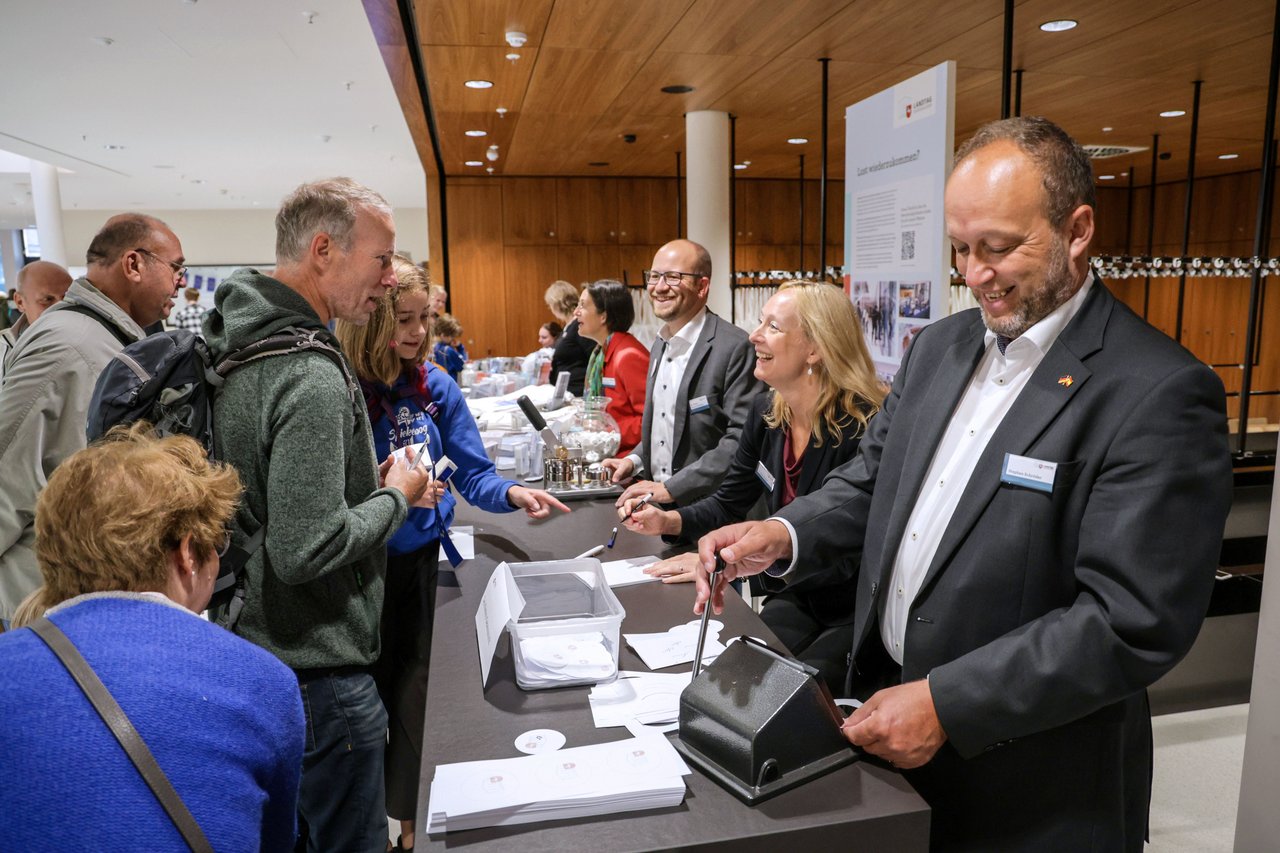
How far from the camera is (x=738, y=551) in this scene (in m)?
1.55

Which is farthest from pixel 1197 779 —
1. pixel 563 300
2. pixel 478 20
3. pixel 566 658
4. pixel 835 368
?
pixel 563 300

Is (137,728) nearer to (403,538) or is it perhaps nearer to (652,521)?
(403,538)

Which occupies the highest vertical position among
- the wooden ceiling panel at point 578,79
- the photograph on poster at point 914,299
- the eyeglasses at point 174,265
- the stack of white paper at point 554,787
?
the wooden ceiling panel at point 578,79

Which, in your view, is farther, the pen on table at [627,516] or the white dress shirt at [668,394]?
the white dress shirt at [668,394]

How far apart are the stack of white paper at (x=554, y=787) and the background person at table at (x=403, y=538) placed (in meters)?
1.00

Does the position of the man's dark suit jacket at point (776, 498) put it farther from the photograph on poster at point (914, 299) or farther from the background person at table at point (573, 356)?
the background person at table at point (573, 356)

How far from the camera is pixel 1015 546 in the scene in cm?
126

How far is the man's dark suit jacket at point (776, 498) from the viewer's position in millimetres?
2203

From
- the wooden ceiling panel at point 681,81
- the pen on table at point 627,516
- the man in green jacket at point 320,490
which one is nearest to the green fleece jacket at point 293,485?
A: the man in green jacket at point 320,490

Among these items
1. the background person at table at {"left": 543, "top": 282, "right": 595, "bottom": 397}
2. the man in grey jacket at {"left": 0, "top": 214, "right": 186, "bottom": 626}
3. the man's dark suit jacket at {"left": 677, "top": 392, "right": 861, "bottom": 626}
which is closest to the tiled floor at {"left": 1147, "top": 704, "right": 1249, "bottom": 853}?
the man's dark suit jacket at {"left": 677, "top": 392, "right": 861, "bottom": 626}

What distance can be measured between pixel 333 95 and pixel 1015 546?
754cm

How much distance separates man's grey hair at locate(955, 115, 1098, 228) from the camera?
4.13 feet

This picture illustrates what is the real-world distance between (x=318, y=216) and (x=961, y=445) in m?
1.28

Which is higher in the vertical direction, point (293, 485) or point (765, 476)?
point (293, 485)
